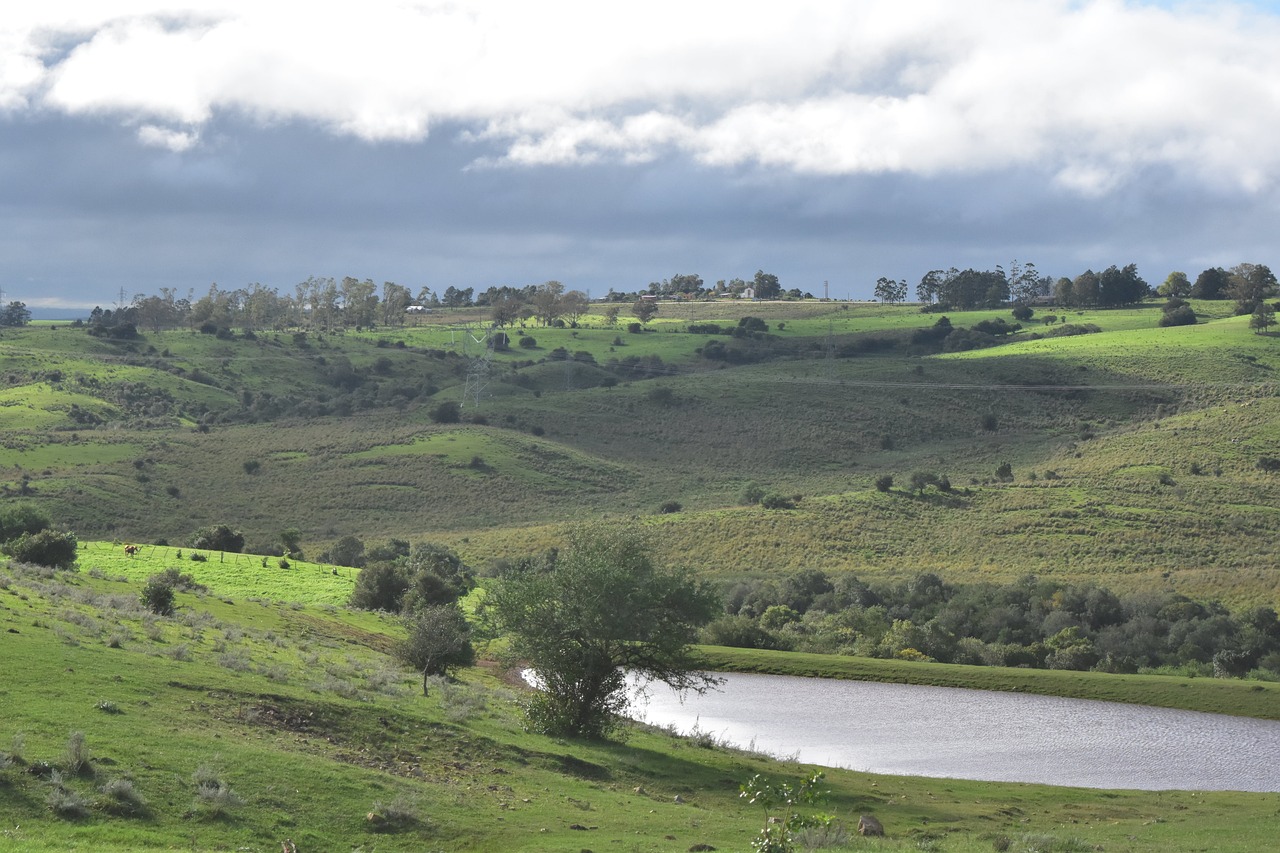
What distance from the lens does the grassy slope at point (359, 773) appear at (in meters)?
19.4

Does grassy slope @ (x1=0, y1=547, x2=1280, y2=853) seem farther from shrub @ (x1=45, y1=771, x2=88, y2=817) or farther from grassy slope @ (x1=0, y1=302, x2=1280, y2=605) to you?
grassy slope @ (x1=0, y1=302, x2=1280, y2=605)

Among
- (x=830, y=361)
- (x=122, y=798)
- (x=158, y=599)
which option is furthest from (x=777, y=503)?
(x=122, y=798)

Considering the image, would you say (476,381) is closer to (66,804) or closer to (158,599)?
(158,599)

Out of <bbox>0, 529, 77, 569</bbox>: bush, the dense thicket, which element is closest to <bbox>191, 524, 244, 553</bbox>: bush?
<bbox>0, 529, 77, 569</bbox>: bush

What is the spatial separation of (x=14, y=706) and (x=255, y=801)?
5.38 meters

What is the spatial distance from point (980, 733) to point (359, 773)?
25.3 metres

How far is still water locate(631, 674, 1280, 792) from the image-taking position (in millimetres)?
35875

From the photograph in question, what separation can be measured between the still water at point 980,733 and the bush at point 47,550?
24020 millimetres

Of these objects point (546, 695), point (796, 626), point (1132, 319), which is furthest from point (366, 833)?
point (1132, 319)

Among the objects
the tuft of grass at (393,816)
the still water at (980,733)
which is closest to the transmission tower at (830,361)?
the still water at (980,733)

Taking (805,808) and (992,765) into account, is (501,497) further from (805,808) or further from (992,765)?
(805,808)

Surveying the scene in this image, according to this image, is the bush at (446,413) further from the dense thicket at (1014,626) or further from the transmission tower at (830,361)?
the dense thicket at (1014,626)

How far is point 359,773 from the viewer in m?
22.5

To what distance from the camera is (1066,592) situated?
61781mm
